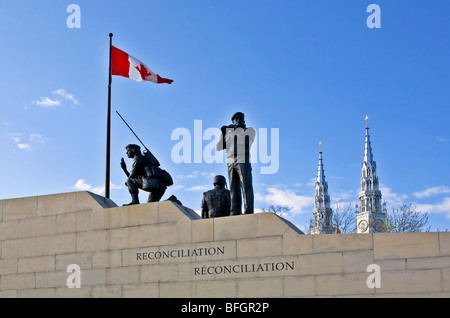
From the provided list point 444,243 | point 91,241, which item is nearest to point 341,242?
point 444,243

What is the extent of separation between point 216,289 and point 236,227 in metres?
1.52

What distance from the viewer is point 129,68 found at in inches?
875

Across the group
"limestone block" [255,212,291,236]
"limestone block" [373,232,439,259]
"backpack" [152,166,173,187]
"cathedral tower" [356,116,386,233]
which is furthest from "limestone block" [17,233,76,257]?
"cathedral tower" [356,116,386,233]

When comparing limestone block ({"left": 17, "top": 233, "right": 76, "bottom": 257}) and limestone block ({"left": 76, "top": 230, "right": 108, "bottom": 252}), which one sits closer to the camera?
limestone block ({"left": 76, "top": 230, "right": 108, "bottom": 252})

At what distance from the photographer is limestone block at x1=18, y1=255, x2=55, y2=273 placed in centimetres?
1719

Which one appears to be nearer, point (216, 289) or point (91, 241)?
point (216, 289)

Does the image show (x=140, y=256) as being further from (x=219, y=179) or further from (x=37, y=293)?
(x=37, y=293)

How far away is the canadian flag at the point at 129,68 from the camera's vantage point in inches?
874

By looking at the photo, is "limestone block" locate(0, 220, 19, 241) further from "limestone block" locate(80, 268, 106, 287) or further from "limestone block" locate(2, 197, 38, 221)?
"limestone block" locate(80, 268, 106, 287)

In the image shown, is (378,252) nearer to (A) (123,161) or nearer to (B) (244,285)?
(B) (244,285)

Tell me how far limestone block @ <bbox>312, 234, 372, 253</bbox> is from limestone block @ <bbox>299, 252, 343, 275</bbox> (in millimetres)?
132

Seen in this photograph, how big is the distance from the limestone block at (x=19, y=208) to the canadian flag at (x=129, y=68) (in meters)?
6.03
